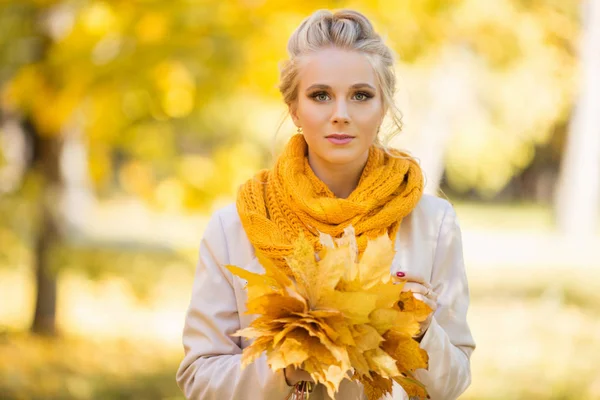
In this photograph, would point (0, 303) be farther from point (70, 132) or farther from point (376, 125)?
point (376, 125)

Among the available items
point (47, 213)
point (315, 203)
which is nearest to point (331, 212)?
point (315, 203)

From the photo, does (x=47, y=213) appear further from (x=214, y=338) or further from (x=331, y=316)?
(x=331, y=316)

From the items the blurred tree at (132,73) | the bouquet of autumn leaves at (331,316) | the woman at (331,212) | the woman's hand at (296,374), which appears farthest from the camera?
the blurred tree at (132,73)

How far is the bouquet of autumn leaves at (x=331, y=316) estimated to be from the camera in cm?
174

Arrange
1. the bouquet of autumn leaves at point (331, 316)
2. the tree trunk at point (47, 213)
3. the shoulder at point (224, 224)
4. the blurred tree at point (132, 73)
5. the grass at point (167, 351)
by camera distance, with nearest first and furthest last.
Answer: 1. the bouquet of autumn leaves at point (331, 316)
2. the shoulder at point (224, 224)
3. the blurred tree at point (132, 73)
4. the grass at point (167, 351)
5. the tree trunk at point (47, 213)

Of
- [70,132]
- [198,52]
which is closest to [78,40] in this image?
[198,52]

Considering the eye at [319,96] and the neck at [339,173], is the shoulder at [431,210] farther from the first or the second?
the eye at [319,96]

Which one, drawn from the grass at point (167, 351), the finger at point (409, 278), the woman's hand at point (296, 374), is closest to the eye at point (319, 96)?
the finger at point (409, 278)

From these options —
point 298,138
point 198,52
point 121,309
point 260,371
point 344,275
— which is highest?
point 198,52

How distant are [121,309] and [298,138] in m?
7.45

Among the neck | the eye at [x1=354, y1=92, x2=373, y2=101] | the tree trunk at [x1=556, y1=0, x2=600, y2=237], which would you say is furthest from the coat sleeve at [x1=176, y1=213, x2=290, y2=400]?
the tree trunk at [x1=556, y1=0, x2=600, y2=237]

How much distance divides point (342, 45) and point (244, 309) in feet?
2.69

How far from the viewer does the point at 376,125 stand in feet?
7.75

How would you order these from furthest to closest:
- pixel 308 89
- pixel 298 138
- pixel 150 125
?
pixel 150 125
pixel 298 138
pixel 308 89
